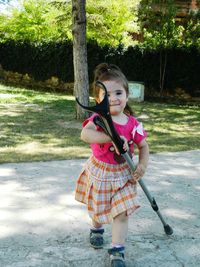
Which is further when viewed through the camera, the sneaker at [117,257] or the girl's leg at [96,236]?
the girl's leg at [96,236]

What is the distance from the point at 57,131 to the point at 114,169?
5.06 meters

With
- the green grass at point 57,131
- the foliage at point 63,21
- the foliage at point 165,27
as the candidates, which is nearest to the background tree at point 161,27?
the foliage at point 165,27

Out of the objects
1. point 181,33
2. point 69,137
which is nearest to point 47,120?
point 69,137

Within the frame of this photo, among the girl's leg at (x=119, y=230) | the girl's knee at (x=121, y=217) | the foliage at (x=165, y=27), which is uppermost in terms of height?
the foliage at (x=165, y=27)

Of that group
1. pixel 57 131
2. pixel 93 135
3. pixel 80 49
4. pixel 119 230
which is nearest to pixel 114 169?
pixel 93 135

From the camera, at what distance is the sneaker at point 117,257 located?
2582 millimetres

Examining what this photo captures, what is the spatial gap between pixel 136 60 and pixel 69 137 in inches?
375

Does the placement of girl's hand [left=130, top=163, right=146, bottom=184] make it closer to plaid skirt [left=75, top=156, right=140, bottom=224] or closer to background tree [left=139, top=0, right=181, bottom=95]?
plaid skirt [left=75, top=156, right=140, bottom=224]

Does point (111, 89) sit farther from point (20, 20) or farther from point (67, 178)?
point (20, 20)

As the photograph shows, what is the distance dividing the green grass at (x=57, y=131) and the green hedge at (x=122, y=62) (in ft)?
11.2

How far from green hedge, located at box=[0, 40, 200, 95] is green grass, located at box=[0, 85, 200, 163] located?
341 centimetres

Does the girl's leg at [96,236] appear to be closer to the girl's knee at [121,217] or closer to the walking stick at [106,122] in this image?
the girl's knee at [121,217]

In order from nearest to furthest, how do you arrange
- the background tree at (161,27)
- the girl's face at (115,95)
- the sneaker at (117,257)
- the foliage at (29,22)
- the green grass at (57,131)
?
the sneaker at (117,257) < the girl's face at (115,95) < the green grass at (57,131) < the background tree at (161,27) < the foliage at (29,22)

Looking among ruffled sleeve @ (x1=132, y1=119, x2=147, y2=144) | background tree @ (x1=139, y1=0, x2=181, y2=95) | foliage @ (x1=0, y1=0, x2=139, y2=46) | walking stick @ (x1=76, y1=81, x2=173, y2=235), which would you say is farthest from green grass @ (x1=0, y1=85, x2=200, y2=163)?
foliage @ (x1=0, y1=0, x2=139, y2=46)
